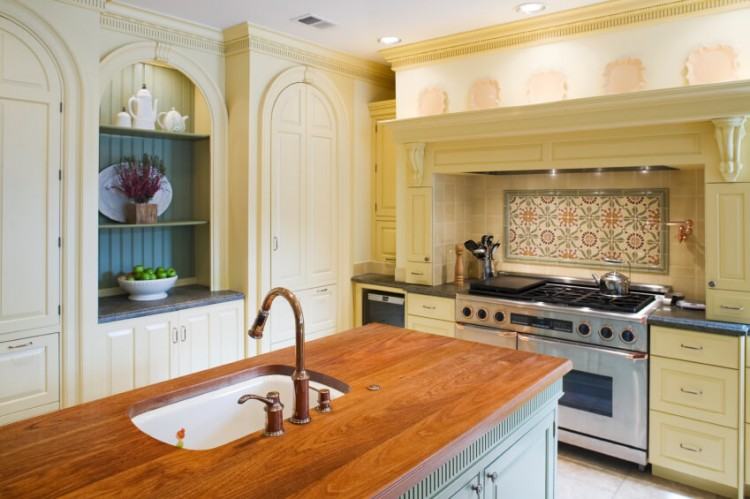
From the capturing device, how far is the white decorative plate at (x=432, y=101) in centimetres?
416

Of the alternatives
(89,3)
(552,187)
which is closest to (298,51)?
(89,3)

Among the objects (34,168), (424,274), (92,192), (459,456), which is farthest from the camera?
(424,274)

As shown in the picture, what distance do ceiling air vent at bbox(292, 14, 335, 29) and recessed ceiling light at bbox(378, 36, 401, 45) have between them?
1.40 ft

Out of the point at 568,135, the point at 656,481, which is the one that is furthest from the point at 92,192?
the point at 656,481

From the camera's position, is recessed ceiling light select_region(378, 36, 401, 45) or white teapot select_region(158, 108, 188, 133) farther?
recessed ceiling light select_region(378, 36, 401, 45)

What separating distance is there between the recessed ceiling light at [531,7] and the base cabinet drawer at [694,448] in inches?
94.9

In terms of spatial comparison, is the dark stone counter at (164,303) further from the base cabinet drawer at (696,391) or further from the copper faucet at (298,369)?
the base cabinet drawer at (696,391)

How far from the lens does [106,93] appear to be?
12.0ft

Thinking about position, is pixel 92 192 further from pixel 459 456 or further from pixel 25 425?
pixel 459 456

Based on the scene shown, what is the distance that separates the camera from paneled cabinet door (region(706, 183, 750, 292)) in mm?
2947

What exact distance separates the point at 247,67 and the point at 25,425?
2.83 meters

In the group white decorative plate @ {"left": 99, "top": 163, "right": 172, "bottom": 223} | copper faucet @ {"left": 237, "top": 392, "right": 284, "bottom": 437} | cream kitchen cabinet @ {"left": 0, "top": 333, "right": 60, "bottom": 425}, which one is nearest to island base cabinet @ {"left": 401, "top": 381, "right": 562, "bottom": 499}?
copper faucet @ {"left": 237, "top": 392, "right": 284, "bottom": 437}

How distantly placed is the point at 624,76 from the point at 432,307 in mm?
1923

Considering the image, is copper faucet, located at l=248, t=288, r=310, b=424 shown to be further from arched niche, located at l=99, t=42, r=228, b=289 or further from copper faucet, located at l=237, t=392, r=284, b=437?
arched niche, located at l=99, t=42, r=228, b=289
